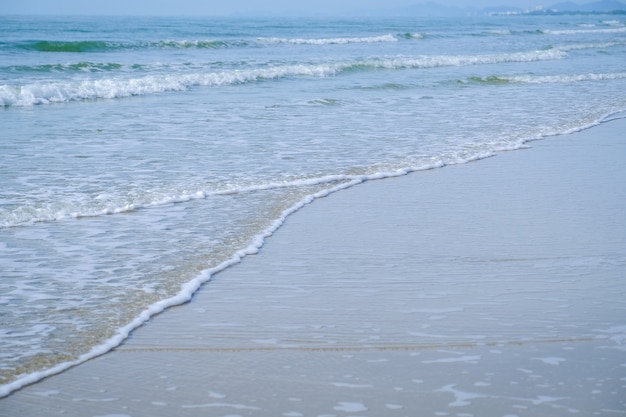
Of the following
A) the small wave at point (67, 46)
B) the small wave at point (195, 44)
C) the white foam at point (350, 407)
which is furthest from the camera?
the small wave at point (195, 44)

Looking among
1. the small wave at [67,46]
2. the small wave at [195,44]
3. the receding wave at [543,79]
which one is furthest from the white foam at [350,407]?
the small wave at [195,44]

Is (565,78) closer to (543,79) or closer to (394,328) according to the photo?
(543,79)

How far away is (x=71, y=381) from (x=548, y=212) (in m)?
4.46

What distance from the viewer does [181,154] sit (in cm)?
961

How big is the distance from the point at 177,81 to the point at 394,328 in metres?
16.3

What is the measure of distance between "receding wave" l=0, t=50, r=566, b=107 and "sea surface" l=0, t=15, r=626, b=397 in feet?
0.20

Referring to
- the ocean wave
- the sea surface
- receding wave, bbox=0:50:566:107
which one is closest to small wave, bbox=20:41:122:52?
the sea surface

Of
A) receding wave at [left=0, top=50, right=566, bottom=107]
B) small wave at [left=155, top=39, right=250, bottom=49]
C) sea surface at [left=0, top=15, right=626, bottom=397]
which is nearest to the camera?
sea surface at [left=0, top=15, right=626, bottom=397]

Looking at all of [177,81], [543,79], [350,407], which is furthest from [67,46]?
[350,407]

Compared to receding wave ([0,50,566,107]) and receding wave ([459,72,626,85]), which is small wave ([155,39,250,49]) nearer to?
receding wave ([0,50,566,107])

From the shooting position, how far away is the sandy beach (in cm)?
347

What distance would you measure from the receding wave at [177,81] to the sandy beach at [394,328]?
11153mm

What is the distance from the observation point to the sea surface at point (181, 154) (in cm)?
485

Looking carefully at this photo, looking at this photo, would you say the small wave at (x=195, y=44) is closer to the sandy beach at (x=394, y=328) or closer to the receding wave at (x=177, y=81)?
the receding wave at (x=177, y=81)
